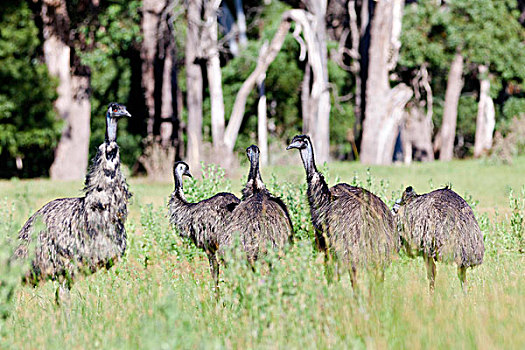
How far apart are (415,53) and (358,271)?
2638 centimetres

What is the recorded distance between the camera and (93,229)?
7.16 meters

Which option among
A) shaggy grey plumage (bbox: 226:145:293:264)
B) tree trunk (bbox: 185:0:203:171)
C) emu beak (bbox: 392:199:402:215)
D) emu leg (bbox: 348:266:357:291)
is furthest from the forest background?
emu leg (bbox: 348:266:357:291)

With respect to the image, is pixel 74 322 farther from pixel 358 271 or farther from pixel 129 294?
pixel 358 271

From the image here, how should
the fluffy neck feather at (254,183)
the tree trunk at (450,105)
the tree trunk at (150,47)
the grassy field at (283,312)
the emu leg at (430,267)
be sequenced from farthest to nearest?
1. the tree trunk at (450,105)
2. the tree trunk at (150,47)
3. the fluffy neck feather at (254,183)
4. the emu leg at (430,267)
5. the grassy field at (283,312)

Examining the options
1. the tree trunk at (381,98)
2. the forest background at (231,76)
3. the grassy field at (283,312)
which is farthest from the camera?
the tree trunk at (381,98)

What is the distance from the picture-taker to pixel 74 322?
6.12 metres

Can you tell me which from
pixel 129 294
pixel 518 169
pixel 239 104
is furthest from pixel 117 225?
pixel 518 169

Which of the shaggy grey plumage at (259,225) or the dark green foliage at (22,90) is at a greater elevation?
the dark green foliage at (22,90)

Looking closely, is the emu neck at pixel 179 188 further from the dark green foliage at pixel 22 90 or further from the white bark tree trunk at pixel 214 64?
the dark green foliage at pixel 22 90

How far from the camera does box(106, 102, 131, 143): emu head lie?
7148 millimetres

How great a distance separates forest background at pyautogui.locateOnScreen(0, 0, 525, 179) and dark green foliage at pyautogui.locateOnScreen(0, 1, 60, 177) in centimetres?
5

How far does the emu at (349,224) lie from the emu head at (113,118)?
191cm

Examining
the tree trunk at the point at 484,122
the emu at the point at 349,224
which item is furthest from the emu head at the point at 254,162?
the tree trunk at the point at 484,122

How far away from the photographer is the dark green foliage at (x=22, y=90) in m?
26.0
